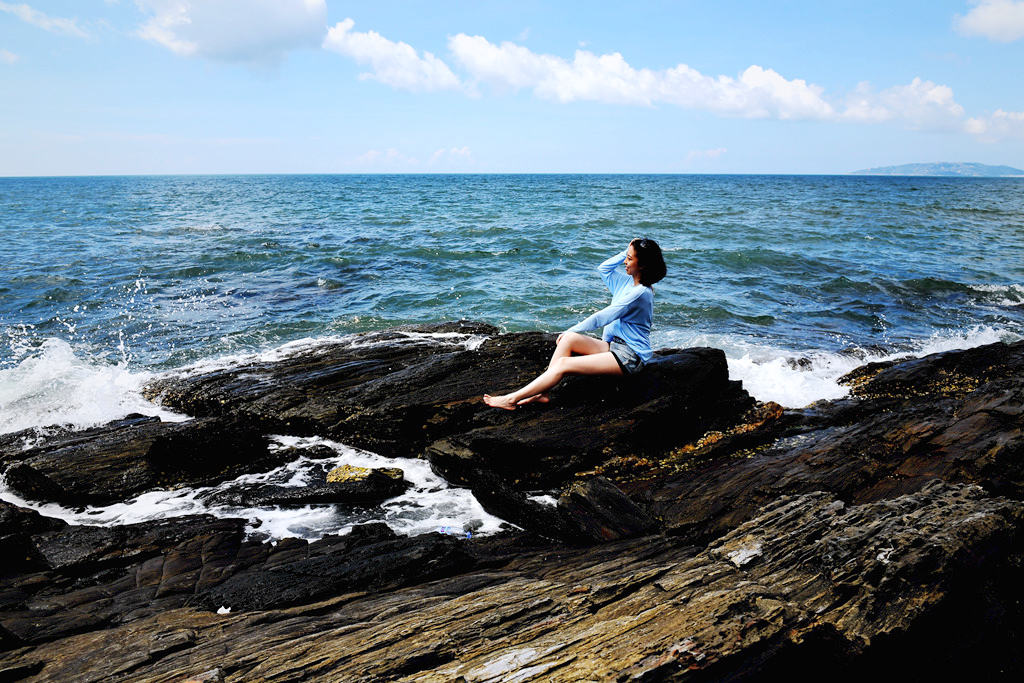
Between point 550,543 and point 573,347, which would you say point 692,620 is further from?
point 573,347

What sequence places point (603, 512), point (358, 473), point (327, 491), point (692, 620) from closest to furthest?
point (692, 620) < point (603, 512) < point (327, 491) < point (358, 473)

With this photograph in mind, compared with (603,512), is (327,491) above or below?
below

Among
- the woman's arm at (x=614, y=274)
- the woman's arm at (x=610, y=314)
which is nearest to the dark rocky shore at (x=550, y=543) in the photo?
the woman's arm at (x=610, y=314)

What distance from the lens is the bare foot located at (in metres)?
6.83

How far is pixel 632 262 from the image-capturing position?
666 centimetres

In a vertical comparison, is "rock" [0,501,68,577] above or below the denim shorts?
below

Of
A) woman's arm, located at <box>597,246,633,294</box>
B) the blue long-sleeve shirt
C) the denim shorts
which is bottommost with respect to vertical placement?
the denim shorts

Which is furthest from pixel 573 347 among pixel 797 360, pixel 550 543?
pixel 797 360

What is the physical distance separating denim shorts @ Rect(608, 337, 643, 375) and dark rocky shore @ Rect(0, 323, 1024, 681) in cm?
33

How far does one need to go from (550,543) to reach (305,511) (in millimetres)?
2657

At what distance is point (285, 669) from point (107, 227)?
39373mm

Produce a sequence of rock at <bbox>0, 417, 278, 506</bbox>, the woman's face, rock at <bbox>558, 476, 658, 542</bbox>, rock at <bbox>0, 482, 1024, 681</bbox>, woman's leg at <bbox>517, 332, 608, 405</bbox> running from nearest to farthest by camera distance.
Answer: rock at <bbox>0, 482, 1024, 681</bbox> → rock at <bbox>558, 476, 658, 542</bbox> → rock at <bbox>0, 417, 278, 506</bbox> → the woman's face → woman's leg at <bbox>517, 332, 608, 405</bbox>

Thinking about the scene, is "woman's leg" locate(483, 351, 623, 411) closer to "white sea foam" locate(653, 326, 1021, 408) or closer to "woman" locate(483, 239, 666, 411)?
"woman" locate(483, 239, 666, 411)

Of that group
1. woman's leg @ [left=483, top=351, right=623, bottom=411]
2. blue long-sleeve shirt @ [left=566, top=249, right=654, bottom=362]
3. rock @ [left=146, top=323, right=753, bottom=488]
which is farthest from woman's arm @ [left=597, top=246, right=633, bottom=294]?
rock @ [left=146, top=323, right=753, bottom=488]
